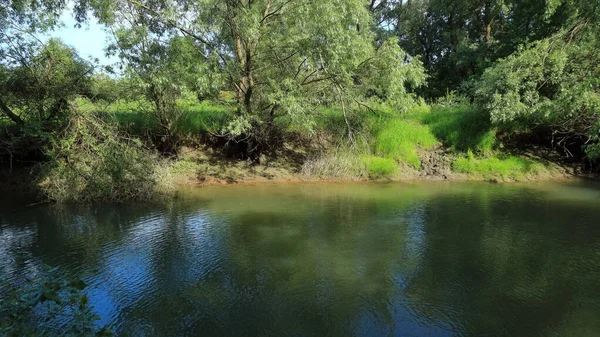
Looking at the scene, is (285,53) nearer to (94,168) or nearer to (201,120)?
(201,120)

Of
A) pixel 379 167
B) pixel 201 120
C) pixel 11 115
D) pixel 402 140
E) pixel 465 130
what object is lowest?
pixel 379 167

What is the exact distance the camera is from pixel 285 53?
47.4 ft

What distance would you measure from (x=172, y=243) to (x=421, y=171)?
463 inches

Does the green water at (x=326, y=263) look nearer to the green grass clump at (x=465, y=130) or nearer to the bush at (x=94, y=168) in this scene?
the bush at (x=94, y=168)

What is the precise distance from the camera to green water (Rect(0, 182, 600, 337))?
5.67 m

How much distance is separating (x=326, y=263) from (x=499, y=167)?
40.5 ft

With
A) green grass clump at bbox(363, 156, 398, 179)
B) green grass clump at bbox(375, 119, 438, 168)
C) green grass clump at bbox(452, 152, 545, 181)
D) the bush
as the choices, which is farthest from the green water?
green grass clump at bbox(375, 119, 438, 168)

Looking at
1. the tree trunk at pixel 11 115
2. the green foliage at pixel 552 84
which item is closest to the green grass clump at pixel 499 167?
the green foliage at pixel 552 84

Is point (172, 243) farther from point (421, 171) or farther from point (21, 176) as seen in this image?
point (421, 171)

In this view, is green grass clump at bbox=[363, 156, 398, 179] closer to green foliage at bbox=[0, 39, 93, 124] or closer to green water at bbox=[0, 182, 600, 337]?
green water at bbox=[0, 182, 600, 337]

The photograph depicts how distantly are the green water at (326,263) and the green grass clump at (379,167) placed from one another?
12.3 ft

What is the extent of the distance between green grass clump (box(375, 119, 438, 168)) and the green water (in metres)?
4.79

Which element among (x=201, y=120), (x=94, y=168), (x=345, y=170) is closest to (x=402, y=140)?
(x=345, y=170)

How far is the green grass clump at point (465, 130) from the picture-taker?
709 inches
